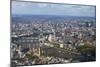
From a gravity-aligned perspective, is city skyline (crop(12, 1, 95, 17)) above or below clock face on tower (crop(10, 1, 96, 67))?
above

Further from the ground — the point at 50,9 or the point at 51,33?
the point at 50,9

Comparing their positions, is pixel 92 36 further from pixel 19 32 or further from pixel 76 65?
pixel 19 32

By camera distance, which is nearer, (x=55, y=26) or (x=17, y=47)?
(x=17, y=47)

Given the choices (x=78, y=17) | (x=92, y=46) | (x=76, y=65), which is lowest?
(x=76, y=65)

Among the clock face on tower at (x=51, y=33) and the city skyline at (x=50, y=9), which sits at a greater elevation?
the city skyline at (x=50, y=9)
